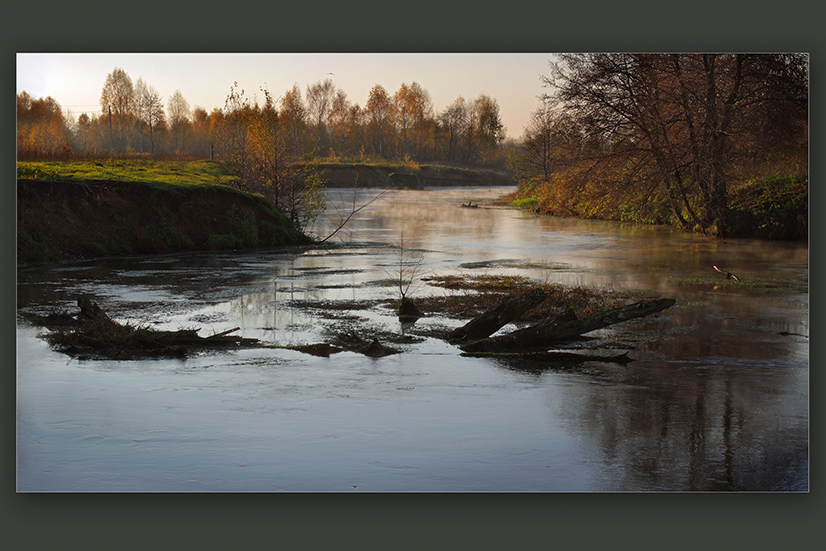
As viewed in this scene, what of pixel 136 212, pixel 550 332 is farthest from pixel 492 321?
pixel 136 212

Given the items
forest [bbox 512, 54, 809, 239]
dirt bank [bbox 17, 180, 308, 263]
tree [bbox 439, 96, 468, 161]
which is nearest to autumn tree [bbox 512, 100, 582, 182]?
forest [bbox 512, 54, 809, 239]

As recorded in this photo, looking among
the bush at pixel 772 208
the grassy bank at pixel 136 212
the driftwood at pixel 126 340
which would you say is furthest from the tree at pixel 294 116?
the bush at pixel 772 208

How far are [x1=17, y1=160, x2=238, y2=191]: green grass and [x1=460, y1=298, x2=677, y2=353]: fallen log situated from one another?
4.40 metres

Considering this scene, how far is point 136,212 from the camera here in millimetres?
13180

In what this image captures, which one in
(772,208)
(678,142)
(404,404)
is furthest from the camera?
(678,142)

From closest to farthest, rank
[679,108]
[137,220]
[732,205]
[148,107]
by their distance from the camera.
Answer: [148,107]
[679,108]
[732,205]
[137,220]

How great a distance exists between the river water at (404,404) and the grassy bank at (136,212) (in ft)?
2.24

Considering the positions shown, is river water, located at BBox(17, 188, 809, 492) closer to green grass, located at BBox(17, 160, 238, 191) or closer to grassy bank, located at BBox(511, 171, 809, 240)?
grassy bank, located at BBox(511, 171, 809, 240)

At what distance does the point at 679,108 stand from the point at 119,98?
7159 millimetres

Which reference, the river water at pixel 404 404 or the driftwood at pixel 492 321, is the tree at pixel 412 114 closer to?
the river water at pixel 404 404

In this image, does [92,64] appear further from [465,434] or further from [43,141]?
[465,434]

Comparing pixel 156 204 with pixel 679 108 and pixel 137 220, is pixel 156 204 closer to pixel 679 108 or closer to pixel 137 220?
pixel 137 220

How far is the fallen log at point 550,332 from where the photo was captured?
7785 millimetres

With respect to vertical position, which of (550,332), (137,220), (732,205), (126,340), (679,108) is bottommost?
(126,340)
